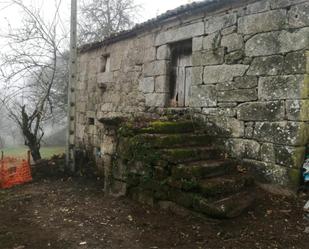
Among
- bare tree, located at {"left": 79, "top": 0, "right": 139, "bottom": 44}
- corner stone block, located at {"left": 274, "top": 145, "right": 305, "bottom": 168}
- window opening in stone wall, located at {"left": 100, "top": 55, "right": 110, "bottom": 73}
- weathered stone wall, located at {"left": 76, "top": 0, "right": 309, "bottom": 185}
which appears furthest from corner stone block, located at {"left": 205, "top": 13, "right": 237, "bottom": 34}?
bare tree, located at {"left": 79, "top": 0, "right": 139, "bottom": 44}

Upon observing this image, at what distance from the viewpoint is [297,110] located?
460 centimetres

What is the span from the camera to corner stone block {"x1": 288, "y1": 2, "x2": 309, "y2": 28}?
4.54 metres

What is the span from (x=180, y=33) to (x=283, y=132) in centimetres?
298

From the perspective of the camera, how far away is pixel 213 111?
5.80 metres

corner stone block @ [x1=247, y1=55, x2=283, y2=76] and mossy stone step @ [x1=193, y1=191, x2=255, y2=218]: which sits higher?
corner stone block @ [x1=247, y1=55, x2=283, y2=76]

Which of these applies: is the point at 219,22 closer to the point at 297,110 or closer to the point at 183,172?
the point at 297,110

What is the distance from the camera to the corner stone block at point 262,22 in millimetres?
4816

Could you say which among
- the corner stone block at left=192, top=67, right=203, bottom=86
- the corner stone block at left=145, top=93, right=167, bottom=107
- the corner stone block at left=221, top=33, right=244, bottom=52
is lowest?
the corner stone block at left=145, top=93, right=167, bottom=107

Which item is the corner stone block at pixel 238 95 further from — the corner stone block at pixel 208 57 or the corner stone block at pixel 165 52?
the corner stone block at pixel 165 52

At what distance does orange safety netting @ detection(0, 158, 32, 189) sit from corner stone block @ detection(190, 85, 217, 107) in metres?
4.42

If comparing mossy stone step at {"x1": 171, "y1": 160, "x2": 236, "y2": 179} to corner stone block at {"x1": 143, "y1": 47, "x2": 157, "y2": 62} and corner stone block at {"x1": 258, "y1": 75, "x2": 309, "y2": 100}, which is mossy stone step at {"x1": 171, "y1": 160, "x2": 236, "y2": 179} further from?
corner stone block at {"x1": 143, "y1": 47, "x2": 157, "y2": 62}

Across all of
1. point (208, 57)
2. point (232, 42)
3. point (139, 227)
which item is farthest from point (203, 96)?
point (139, 227)

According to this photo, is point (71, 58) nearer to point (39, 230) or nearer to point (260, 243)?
point (39, 230)

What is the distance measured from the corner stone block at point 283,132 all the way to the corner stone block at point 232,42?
4.54 ft
